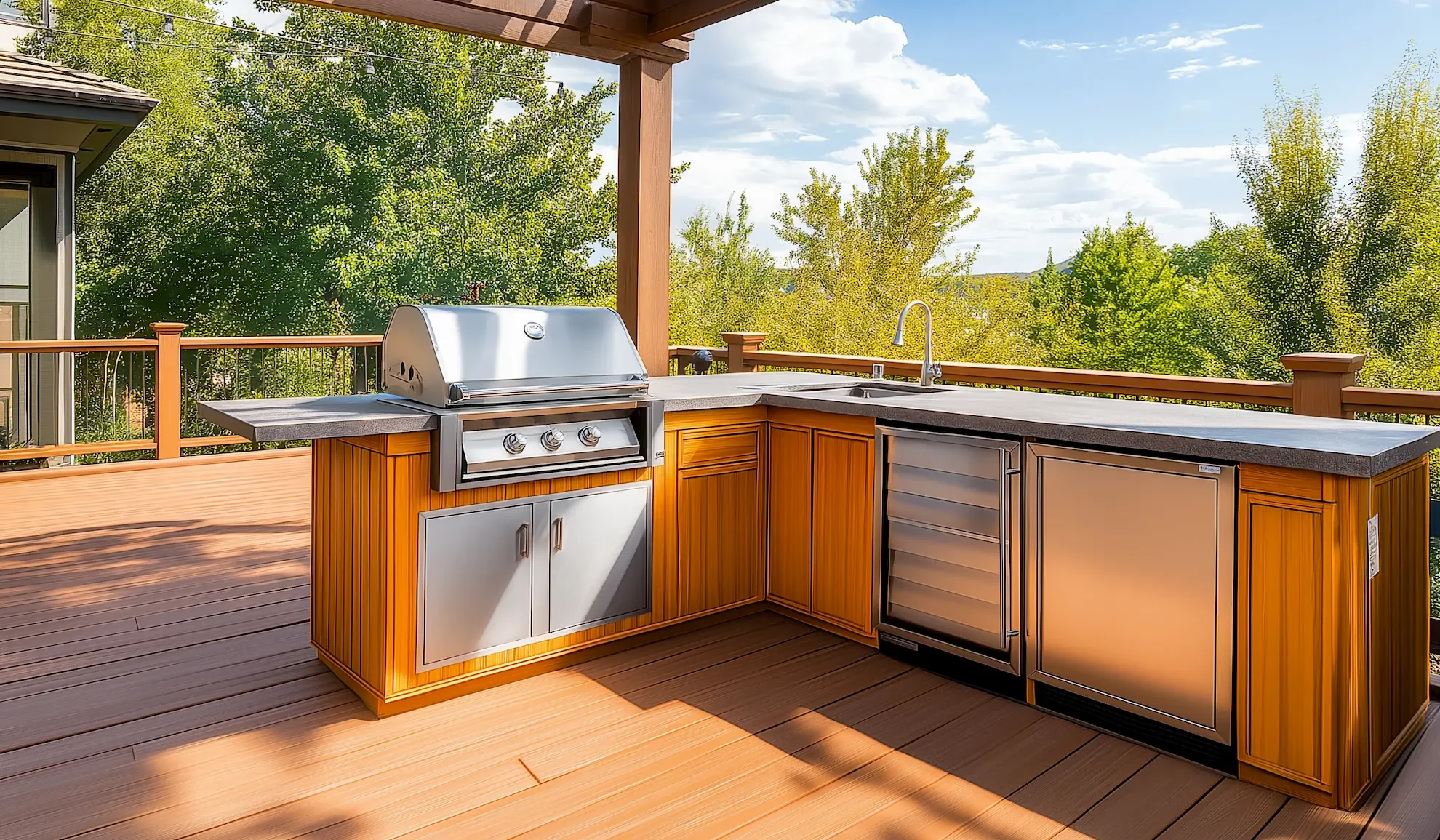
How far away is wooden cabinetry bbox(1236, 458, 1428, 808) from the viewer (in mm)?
2025

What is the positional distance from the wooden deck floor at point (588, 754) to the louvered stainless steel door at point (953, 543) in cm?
18

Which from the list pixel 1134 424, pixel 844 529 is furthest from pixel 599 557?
pixel 1134 424

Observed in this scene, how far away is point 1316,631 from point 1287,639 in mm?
70

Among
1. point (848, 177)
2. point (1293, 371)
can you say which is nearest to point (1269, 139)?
point (848, 177)

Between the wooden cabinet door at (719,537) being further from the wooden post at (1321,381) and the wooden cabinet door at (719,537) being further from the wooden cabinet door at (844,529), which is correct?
the wooden post at (1321,381)

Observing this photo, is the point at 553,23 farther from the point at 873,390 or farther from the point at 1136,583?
the point at 1136,583

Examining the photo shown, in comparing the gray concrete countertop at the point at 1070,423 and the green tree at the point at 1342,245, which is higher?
the green tree at the point at 1342,245

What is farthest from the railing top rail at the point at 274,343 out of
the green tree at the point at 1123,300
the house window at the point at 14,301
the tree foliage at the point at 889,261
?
the green tree at the point at 1123,300

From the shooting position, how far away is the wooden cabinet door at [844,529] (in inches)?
122

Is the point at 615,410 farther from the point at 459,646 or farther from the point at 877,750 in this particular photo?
the point at 877,750

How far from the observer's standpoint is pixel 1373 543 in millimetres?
2088

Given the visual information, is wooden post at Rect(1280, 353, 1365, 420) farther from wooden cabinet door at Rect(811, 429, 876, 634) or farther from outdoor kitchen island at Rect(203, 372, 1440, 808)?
wooden cabinet door at Rect(811, 429, 876, 634)

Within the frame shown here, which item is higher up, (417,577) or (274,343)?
(274,343)

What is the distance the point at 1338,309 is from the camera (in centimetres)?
1825
